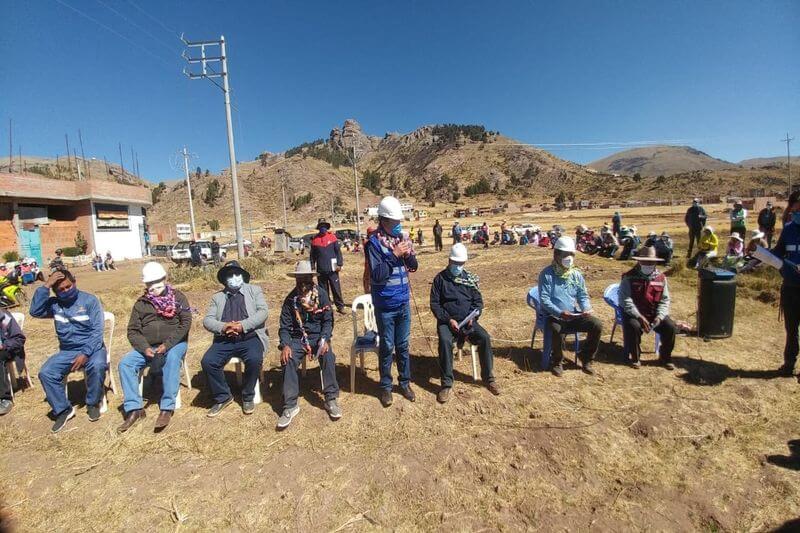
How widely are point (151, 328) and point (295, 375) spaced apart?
1601mm

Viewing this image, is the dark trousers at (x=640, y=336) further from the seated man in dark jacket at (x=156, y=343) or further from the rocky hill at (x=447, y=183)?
the rocky hill at (x=447, y=183)

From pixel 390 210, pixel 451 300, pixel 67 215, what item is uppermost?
pixel 67 215

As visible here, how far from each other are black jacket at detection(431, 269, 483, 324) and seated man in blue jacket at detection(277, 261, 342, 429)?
45.2 inches

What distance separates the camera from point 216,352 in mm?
4023

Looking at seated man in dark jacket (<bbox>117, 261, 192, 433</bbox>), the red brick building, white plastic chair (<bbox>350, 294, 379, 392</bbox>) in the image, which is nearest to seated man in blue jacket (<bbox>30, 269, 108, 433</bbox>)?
seated man in dark jacket (<bbox>117, 261, 192, 433</bbox>)

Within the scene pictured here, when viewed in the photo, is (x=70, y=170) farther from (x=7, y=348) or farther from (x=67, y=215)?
(x=7, y=348)

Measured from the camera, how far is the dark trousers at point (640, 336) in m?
4.56

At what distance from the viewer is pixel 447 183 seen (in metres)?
89.9

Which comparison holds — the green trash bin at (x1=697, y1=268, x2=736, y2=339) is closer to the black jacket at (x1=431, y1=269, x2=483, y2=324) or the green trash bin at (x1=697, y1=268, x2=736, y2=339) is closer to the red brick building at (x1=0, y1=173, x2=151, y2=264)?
the black jacket at (x1=431, y1=269, x2=483, y2=324)

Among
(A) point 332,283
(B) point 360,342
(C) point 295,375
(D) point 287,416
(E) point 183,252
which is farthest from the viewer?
(E) point 183,252

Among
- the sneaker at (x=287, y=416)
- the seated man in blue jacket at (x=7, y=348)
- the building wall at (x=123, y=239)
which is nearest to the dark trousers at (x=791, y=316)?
the sneaker at (x=287, y=416)

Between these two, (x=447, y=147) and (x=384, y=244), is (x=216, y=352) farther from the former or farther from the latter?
(x=447, y=147)

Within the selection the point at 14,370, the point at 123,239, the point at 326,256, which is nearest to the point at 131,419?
the point at 14,370

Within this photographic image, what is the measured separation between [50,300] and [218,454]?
8.05 feet
